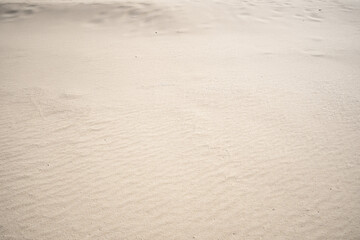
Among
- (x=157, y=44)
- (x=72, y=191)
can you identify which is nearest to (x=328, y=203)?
(x=72, y=191)

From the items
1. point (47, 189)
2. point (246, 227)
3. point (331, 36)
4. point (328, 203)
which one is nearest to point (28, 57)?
point (47, 189)

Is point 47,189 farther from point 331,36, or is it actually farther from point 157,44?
point 331,36

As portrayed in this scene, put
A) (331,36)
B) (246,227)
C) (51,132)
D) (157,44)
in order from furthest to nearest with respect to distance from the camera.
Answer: (331,36), (157,44), (51,132), (246,227)

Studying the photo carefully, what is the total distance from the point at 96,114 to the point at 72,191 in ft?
5.01

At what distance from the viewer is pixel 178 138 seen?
3.57 m

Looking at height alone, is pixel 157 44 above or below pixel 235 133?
above

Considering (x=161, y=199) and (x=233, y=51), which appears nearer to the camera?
(x=161, y=199)

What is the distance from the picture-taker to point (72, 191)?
276 cm

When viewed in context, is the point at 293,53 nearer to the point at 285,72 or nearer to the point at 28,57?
the point at 285,72

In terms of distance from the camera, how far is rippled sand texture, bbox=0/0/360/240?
99.8 inches

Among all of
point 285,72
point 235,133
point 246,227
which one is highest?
point 285,72

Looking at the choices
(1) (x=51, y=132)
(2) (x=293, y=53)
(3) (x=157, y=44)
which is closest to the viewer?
(1) (x=51, y=132)

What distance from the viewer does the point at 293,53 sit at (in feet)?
21.2

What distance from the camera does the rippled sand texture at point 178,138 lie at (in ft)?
8.32
